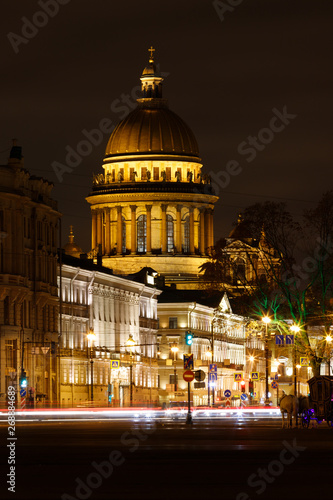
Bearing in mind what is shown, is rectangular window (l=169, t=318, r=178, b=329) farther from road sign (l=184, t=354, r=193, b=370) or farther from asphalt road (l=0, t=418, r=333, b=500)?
asphalt road (l=0, t=418, r=333, b=500)

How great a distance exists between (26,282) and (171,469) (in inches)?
3185

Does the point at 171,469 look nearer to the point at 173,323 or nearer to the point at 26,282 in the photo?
the point at 26,282

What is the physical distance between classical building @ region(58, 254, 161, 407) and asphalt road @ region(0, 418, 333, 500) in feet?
240

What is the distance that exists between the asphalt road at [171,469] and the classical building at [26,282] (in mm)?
59828

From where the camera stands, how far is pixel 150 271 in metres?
185

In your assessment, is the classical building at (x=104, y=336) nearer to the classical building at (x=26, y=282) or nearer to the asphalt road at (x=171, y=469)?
the classical building at (x=26, y=282)

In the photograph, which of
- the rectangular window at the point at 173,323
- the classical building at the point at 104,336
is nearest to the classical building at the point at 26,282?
the classical building at the point at 104,336

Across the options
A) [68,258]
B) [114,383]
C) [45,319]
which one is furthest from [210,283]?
[114,383]

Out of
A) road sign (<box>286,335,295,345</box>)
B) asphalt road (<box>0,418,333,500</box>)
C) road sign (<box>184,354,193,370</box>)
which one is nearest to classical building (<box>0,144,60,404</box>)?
road sign (<box>286,335,295,345</box>)

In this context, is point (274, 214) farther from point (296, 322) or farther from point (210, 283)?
point (210, 283)

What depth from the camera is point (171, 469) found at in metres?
29.4

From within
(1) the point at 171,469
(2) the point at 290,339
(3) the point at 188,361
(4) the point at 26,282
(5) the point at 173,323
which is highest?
(4) the point at 26,282

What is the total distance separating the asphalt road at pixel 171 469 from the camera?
24.0 metres

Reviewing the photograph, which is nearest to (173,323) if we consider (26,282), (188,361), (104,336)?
(104,336)
